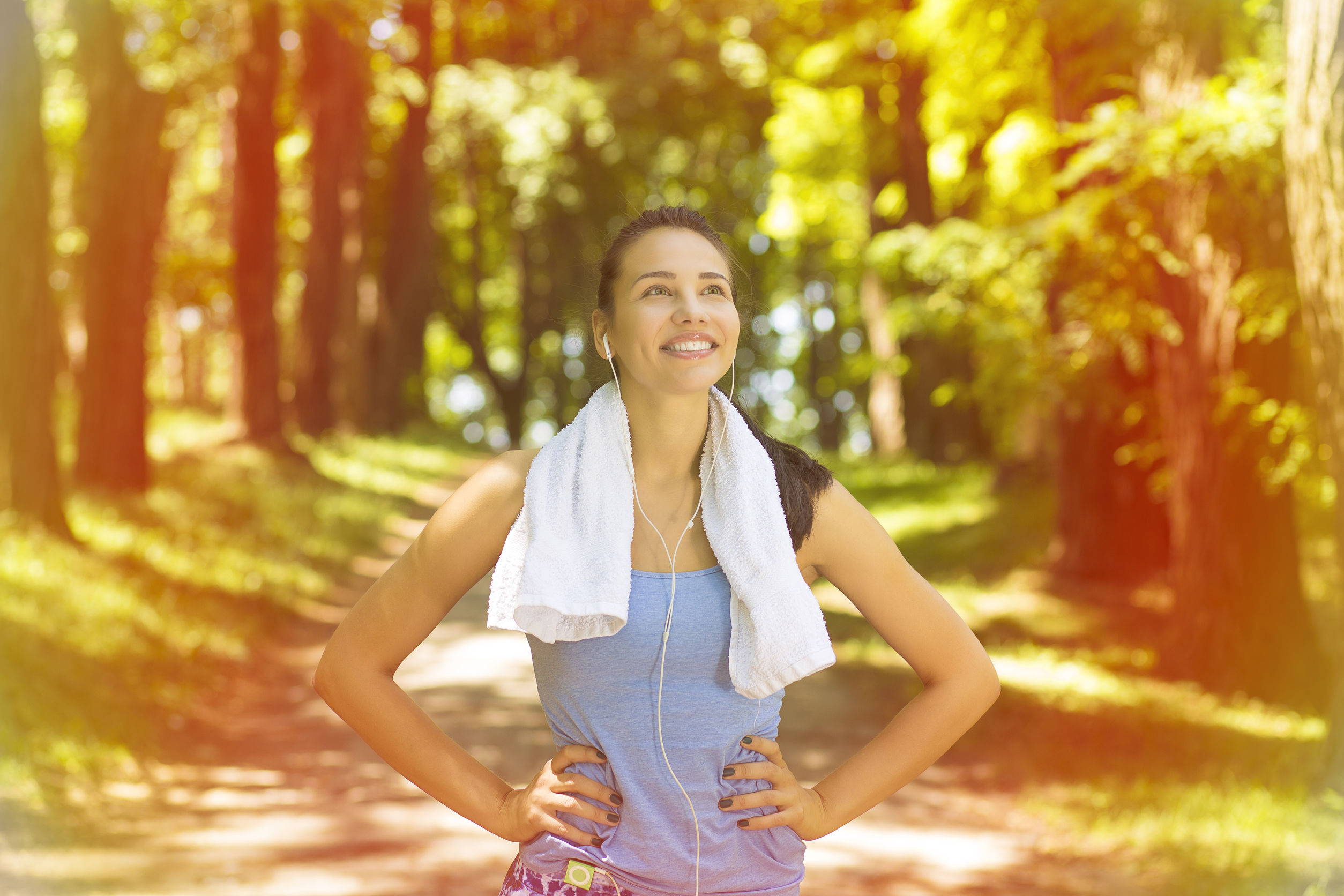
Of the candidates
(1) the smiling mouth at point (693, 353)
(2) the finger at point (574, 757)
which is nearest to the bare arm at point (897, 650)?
(1) the smiling mouth at point (693, 353)

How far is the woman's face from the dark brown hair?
0.03m

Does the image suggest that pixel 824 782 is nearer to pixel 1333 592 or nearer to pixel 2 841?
pixel 2 841

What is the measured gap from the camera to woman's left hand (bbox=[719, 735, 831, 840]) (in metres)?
2.29

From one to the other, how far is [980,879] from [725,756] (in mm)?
3880

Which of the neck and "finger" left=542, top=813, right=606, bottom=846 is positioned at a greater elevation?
the neck

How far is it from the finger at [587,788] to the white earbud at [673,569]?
11 cm

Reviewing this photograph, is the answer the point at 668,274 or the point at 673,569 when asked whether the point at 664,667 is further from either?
the point at 668,274

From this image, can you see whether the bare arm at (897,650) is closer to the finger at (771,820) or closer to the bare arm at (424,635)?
the finger at (771,820)

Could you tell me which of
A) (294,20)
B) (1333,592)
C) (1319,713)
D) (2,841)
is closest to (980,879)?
(1319,713)

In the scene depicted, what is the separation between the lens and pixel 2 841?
5641 mm

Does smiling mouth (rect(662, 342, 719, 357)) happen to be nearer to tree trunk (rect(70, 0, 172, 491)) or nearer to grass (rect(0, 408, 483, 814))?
grass (rect(0, 408, 483, 814))

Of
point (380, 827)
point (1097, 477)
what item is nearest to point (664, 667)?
point (380, 827)

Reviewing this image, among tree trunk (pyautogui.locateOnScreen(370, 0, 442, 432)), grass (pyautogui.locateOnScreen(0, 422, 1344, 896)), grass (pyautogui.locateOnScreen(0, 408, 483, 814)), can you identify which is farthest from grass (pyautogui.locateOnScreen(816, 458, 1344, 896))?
tree trunk (pyautogui.locateOnScreen(370, 0, 442, 432))

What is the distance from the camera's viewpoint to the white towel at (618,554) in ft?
7.34
